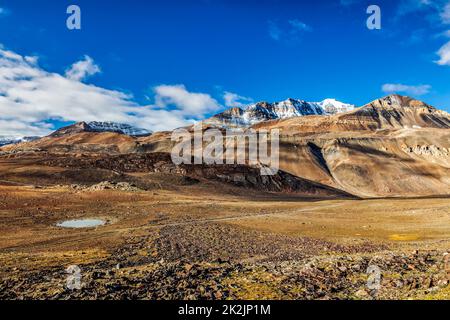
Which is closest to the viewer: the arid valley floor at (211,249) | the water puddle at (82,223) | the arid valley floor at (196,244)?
the arid valley floor at (211,249)

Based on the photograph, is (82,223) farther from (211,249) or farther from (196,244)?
(211,249)

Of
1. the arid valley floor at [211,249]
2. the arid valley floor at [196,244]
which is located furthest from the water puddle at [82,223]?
the arid valley floor at [211,249]

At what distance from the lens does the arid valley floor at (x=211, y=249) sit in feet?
44.1

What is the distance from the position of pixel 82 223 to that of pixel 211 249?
744 inches

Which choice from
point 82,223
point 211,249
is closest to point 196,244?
point 211,249

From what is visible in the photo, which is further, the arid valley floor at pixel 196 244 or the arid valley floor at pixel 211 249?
the arid valley floor at pixel 196 244

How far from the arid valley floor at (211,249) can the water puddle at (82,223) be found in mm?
1143

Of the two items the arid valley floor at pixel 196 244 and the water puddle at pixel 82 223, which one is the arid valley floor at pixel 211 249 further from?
the water puddle at pixel 82 223

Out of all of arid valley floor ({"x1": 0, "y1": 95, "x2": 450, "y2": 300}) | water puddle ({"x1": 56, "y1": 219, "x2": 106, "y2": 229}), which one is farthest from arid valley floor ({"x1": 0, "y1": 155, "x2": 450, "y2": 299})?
water puddle ({"x1": 56, "y1": 219, "x2": 106, "y2": 229})

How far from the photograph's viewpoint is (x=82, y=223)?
125 ft

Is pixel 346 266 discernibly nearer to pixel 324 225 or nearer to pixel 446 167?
pixel 324 225

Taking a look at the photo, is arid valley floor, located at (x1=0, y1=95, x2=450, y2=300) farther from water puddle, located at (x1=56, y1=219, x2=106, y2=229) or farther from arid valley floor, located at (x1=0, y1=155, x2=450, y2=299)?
water puddle, located at (x1=56, y1=219, x2=106, y2=229)

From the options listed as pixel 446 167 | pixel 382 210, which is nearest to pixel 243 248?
pixel 382 210
